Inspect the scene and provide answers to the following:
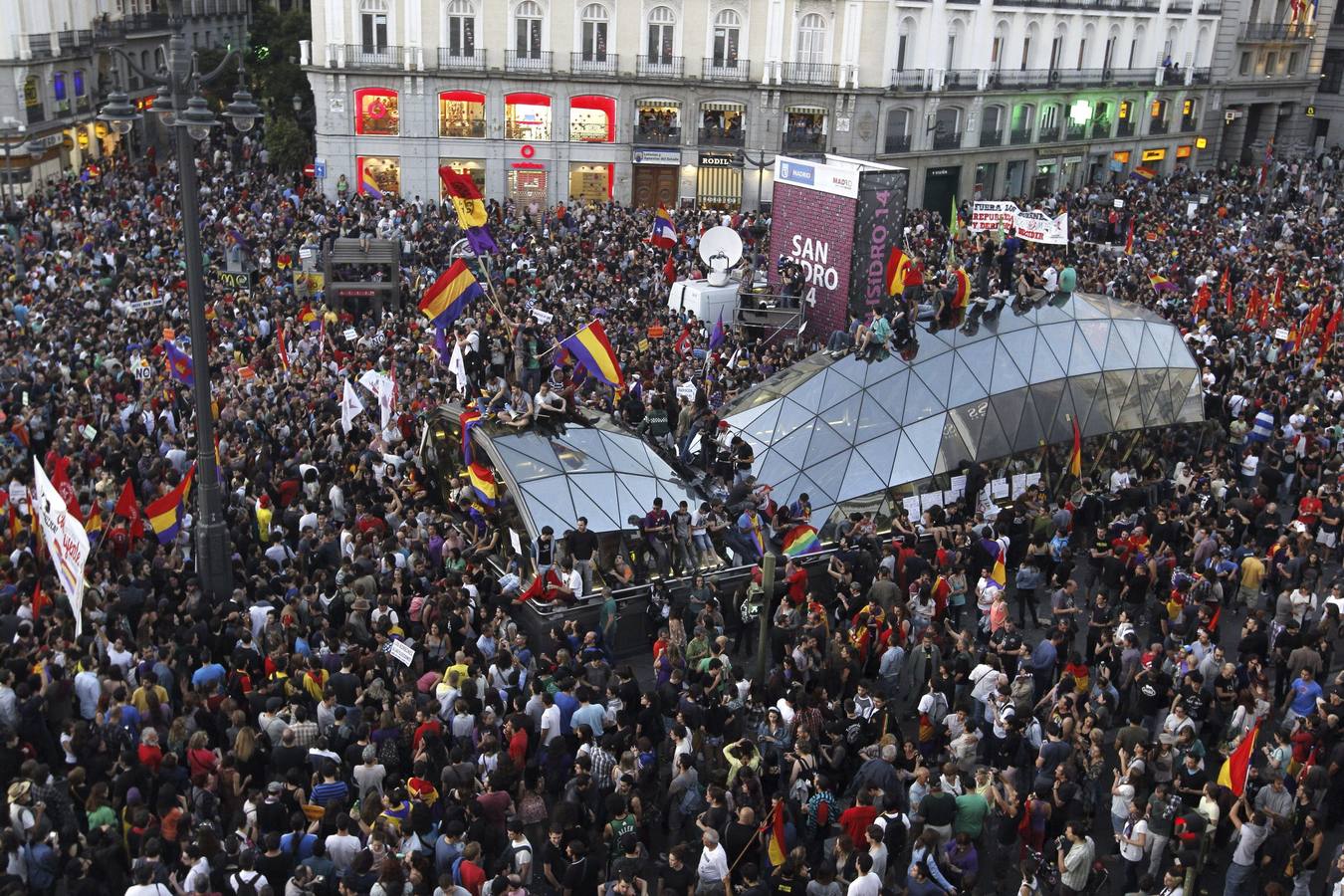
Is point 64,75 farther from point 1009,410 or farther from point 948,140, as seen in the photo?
point 1009,410

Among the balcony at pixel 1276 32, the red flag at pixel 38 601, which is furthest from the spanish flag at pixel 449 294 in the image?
the balcony at pixel 1276 32

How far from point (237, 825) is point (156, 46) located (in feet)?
207

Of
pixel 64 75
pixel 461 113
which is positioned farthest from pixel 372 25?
pixel 64 75

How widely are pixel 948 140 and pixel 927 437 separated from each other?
34.7 m

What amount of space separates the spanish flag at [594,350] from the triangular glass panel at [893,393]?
4.00 m

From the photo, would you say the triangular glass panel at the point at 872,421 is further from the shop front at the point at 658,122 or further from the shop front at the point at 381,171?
the shop front at the point at 381,171

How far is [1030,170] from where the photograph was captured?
Answer: 54.8 meters

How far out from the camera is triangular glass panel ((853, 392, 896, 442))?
18.8 metres

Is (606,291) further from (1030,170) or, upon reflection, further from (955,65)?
(1030,170)

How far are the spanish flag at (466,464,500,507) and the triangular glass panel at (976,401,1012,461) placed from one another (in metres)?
7.46

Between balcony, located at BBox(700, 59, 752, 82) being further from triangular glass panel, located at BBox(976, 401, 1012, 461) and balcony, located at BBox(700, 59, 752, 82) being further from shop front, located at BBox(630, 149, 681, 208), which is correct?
triangular glass panel, located at BBox(976, 401, 1012, 461)

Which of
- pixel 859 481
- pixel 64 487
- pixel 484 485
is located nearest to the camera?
pixel 64 487

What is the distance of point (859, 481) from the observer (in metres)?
18.3

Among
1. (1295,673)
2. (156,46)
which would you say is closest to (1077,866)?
(1295,673)
